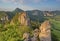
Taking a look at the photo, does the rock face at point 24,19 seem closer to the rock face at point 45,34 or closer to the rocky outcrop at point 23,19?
the rocky outcrop at point 23,19

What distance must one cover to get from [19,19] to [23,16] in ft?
1.42

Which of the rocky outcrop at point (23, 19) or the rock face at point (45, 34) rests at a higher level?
the rocky outcrop at point (23, 19)

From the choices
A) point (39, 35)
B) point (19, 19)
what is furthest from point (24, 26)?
point (39, 35)

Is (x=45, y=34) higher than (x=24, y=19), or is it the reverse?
(x=24, y=19)

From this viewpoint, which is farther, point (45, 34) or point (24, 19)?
point (24, 19)

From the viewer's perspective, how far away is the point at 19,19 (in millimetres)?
8000

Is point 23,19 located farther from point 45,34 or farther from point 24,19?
point 45,34

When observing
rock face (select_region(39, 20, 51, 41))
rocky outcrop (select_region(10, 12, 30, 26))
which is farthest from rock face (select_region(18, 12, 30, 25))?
rock face (select_region(39, 20, 51, 41))

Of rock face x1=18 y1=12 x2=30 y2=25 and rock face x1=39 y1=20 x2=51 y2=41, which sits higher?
rock face x1=18 y1=12 x2=30 y2=25

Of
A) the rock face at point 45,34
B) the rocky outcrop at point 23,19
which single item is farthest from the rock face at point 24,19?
the rock face at point 45,34

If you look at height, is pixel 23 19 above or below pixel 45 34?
above

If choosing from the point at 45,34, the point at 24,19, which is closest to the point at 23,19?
the point at 24,19

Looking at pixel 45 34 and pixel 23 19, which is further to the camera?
pixel 23 19

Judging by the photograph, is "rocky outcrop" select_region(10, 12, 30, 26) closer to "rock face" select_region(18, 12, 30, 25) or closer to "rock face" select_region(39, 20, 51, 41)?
"rock face" select_region(18, 12, 30, 25)
